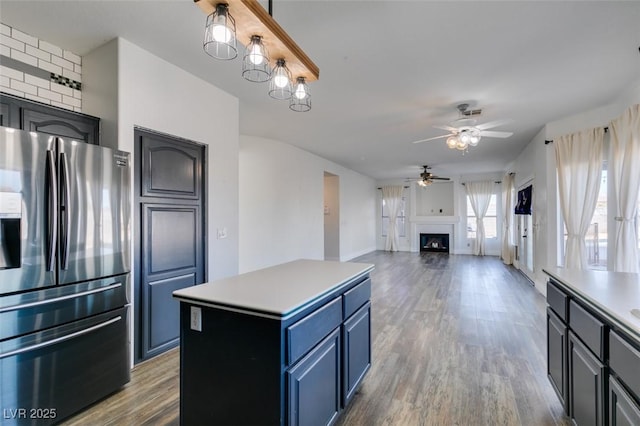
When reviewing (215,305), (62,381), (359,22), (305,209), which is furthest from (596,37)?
(305,209)

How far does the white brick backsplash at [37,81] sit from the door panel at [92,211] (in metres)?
0.97

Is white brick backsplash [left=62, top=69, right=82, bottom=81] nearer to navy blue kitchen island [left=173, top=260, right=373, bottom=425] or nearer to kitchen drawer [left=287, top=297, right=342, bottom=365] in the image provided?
navy blue kitchen island [left=173, top=260, right=373, bottom=425]

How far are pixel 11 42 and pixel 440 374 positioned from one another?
4.36 m

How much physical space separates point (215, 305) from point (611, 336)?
5.94 feet

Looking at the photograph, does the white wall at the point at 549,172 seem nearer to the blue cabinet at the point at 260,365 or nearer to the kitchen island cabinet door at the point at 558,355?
the kitchen island cabinet door at the point at 558,355

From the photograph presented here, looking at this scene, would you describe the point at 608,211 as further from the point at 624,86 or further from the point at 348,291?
the point at 348,291

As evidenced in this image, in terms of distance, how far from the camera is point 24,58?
7.64 feet

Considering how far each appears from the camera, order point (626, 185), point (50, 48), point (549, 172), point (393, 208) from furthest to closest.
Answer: point (393, 208), point (549, 172), point (626, 185), point (50, 48)

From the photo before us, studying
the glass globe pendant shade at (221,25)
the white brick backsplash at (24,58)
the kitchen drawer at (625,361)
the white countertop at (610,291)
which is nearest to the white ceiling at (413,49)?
the white brick backsplash at (24,58)

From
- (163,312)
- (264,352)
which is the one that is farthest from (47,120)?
(264,352)

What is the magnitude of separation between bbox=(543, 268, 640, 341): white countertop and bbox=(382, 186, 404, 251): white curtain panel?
892 centimetres

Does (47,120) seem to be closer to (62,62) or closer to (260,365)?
(62,62)

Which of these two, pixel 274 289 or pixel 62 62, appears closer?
pixel 274 289

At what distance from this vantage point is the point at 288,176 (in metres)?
5.97
